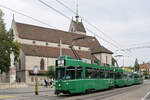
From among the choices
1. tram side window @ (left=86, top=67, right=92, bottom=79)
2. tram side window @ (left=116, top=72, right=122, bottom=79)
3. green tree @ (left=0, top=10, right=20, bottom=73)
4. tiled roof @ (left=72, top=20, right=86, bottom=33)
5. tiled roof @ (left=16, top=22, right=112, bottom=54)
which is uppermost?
tiled roof @ (left=72, top=20, right=86, bottom=33)

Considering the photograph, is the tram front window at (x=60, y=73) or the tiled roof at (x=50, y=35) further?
the tiled roof at (x=50, y=35)

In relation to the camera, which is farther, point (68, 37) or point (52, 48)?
point (68, 37)

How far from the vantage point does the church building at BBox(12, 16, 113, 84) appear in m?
55.7

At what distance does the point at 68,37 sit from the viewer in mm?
72875

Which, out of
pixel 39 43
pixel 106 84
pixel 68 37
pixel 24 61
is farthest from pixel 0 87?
pixel 68 37

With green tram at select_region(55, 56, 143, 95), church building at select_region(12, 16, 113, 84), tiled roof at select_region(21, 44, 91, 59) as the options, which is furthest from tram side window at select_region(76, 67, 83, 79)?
tiled roof at select_region(21, 44, 91, 59)

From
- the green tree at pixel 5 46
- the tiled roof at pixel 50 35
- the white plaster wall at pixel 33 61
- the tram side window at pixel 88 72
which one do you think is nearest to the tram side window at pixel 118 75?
the tram side window at pixel 88 72

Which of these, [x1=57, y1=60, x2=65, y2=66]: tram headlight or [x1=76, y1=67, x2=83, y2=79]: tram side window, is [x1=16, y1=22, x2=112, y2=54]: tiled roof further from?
[x1=76, y1=67, x2=83, y2=79]: tram side window

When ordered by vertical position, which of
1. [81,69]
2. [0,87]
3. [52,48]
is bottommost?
[0,87]

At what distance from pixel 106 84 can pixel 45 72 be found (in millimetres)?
34518

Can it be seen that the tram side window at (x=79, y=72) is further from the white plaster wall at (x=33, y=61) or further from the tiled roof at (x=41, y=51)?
the tiled roof at (x=41, y=51)

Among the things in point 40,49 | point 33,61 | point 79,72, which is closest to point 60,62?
point 79,72

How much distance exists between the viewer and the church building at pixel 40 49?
5566cm

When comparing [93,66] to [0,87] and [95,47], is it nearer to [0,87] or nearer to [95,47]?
[0,87]
